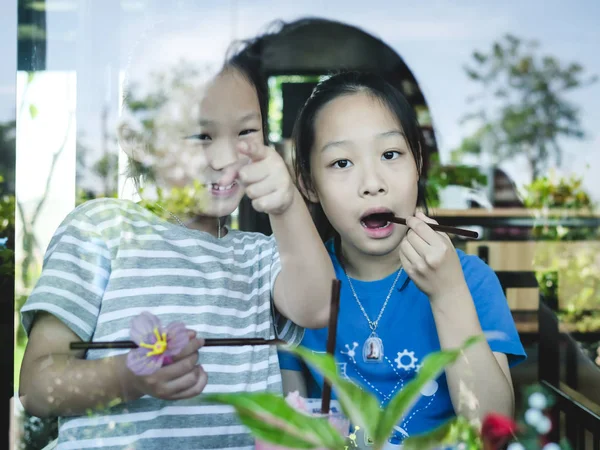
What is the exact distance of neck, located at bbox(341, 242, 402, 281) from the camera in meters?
1.16

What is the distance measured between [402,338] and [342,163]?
29 centimetres

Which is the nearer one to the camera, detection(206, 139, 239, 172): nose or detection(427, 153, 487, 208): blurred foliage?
detection(206, 139, 239, 172): nose

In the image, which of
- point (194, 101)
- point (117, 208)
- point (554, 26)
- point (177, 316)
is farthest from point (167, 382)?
point (554, 26)

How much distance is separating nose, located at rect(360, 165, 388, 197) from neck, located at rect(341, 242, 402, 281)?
120mm

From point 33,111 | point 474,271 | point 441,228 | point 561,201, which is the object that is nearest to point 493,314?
point 474,271

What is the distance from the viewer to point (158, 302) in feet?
3.13

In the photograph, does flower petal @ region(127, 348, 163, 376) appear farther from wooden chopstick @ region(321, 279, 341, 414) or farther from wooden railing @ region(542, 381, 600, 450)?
wooden railing @ region(542, 381, 600, 450)

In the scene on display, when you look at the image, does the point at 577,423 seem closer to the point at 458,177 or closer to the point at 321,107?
the point at 321,107

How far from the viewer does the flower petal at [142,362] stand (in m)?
0.86

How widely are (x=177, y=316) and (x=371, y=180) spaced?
361 mm

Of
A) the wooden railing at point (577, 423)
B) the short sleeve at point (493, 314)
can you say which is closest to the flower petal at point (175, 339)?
the short sleeve at point (493, 314)

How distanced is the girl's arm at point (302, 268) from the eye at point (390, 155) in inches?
7.8

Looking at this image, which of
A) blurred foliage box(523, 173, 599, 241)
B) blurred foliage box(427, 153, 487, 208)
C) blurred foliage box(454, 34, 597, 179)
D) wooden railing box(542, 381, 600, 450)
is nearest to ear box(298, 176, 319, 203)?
wooden railing box(542, 381, 600, 450)

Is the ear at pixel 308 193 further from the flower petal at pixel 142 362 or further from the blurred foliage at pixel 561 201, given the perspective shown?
the blurred foliage at pixel 561 201
